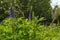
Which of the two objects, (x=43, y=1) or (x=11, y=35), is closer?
(x=11, y=35)

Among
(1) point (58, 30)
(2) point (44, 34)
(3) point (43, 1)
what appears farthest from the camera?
(3) point (43, 1)

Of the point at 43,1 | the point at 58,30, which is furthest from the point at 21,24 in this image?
the point at 43,1

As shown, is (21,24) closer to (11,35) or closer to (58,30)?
(11,35)

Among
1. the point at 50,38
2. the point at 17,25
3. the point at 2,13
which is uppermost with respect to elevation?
the point at 17,25

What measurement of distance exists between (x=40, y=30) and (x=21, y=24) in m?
0.36

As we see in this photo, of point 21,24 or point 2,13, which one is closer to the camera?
point 21,24

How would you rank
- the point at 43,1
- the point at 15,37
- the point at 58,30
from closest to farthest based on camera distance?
1. the point at 15,37
2. the point at 58,30
3. the point at 43,1

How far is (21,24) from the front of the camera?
412 cm

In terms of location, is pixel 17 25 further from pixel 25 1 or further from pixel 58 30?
pixel 25 1

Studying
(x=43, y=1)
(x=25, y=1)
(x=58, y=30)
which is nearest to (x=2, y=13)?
(x=25, y=1)

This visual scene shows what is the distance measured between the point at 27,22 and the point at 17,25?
18 cm

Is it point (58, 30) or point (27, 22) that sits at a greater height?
point (27, 22)

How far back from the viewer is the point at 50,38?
4258 millimetres

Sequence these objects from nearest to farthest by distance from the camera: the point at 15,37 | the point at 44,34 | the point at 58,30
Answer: the point at 15,37 → the point at 44,34 → the point at 58,30
